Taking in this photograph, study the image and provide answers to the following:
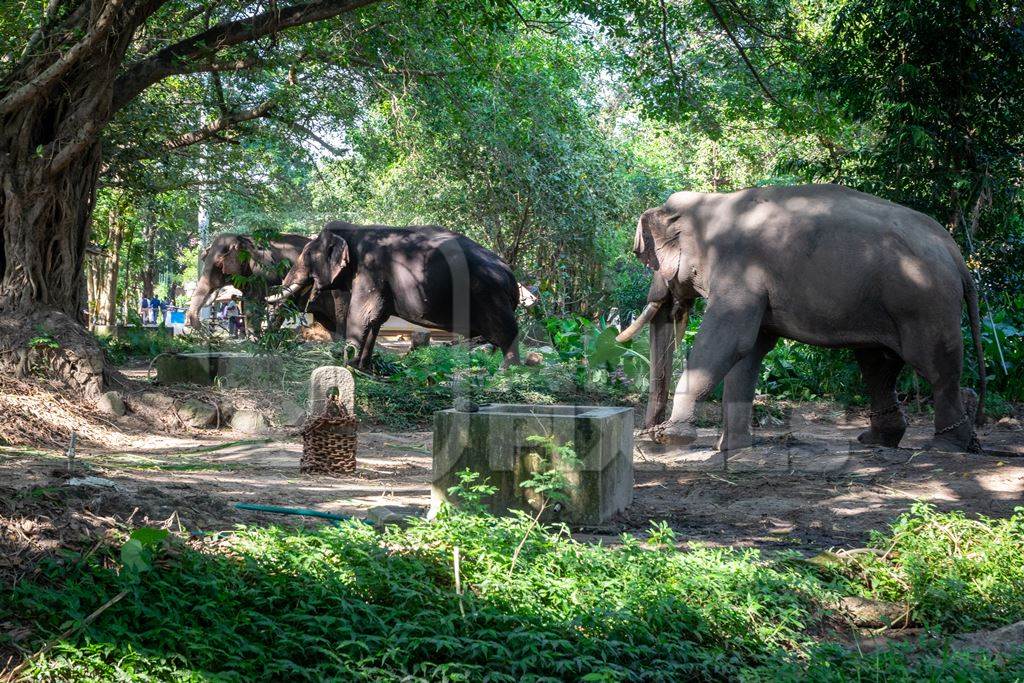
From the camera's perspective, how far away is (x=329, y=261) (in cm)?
1441

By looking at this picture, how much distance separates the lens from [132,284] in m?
39.6

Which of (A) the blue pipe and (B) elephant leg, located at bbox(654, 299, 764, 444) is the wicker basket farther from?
(B) elephant leg, located at bbox(654, 299, 764, 444)

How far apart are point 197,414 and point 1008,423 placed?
847cm

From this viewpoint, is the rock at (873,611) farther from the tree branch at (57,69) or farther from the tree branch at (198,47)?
the tree branch at (57,69)

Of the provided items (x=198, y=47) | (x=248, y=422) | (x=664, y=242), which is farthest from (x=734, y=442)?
(x=198, y=47)

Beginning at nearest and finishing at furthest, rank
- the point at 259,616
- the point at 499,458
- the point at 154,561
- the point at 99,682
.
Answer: the point at 99,682 → the point at 259,616 → the point at 154,561 → the point at 499,458

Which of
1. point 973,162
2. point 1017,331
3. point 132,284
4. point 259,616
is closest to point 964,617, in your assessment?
point 259,616

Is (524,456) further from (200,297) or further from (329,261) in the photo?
(200,297)

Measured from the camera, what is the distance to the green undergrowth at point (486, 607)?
3.61 m

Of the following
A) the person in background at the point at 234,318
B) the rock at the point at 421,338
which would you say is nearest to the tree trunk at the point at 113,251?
the person in background at the point at 234,318

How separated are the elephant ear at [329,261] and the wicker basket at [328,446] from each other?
6.77 meters

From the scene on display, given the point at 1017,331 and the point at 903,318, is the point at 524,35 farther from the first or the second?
the point at 903,318

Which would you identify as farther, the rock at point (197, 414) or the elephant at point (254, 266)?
the elephant at point (254, 266)

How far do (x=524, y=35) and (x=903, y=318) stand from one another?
1297 cm
